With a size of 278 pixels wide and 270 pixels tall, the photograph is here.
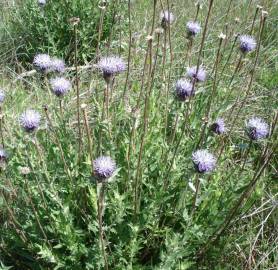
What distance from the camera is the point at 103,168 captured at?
1710mm

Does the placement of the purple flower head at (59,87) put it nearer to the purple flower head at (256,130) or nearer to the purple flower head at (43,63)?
the purple flower head at (43,63)

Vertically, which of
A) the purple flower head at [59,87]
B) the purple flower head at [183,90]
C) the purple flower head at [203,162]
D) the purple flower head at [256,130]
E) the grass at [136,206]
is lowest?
the grass at [136,206]

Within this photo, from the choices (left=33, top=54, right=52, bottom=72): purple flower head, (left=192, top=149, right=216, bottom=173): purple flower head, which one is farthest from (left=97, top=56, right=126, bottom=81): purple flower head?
(left=192, top=149, right=216, bottom=173): purple flower head

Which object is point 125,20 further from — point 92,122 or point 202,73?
point 202,73

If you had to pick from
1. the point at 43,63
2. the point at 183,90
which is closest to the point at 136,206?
the point at 183,90

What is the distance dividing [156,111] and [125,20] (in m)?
2.10

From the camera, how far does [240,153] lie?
3010 millimetres

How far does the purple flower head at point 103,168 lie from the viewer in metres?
1.68

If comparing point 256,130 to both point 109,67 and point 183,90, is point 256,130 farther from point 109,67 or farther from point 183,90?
point 109,67

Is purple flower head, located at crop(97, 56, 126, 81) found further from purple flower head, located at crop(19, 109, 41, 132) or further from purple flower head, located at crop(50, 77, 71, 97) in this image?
purple flower head, located at crop(19, 109, 41, 132)

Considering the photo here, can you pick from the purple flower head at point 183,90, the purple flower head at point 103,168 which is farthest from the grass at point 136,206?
the purple flower head at point 103,168

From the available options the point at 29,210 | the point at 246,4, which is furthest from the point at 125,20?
the point at 29,210

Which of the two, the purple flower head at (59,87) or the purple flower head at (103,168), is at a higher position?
the purple flower head at (59,87)

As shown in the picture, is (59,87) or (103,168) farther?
(59,87)
